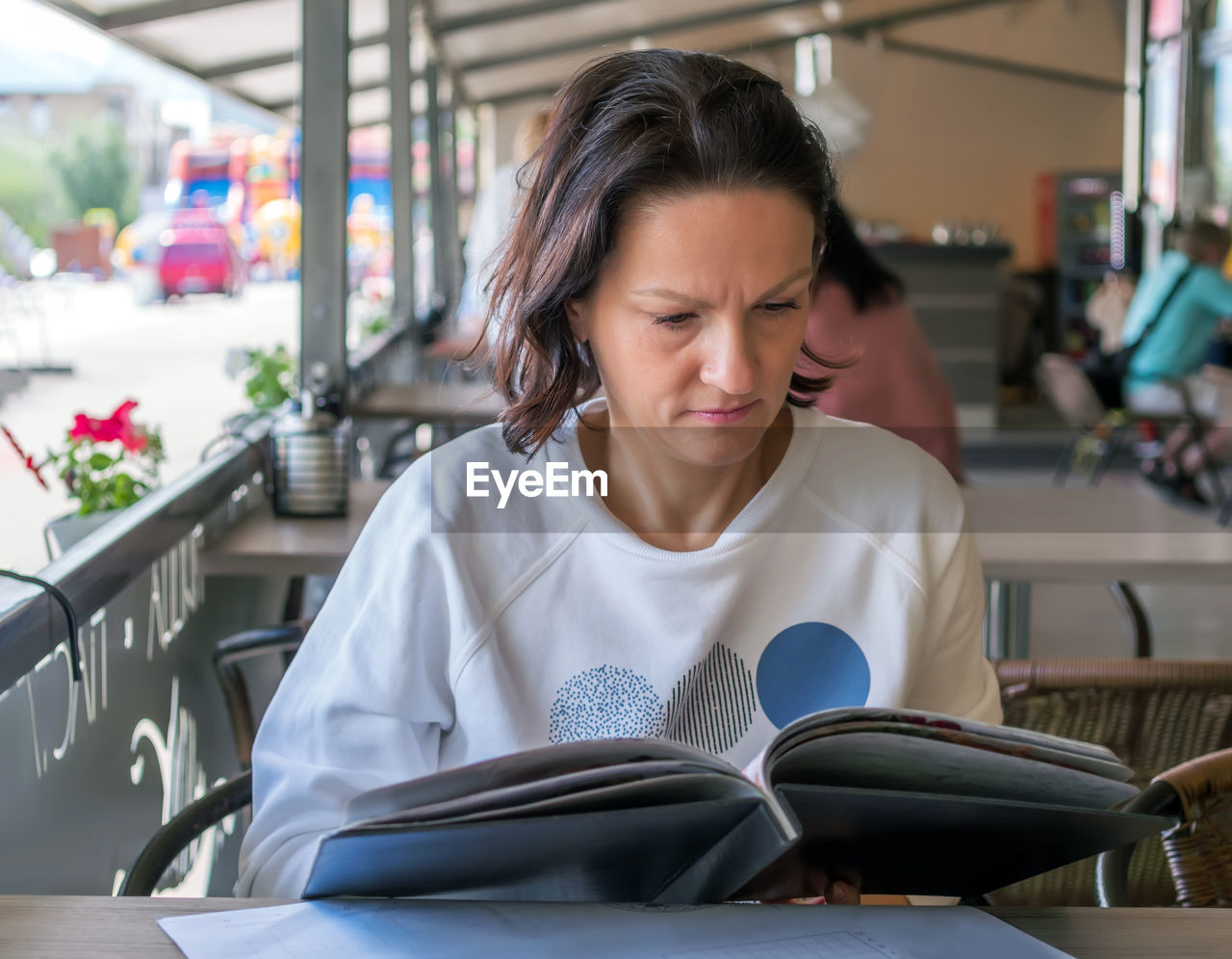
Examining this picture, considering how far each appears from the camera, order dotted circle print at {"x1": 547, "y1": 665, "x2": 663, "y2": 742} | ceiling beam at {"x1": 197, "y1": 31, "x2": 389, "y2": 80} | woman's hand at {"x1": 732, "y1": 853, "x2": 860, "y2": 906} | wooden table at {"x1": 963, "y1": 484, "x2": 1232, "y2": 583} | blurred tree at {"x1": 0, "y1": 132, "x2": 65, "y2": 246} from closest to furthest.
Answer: woman's hand at {"x1": 732, "y1": 853, "x2": 860, "y2": 906} < dotted circle print at {"x1": 547, "y1": 665, "x2": 663, "y2": 742} < blurred tree at {"x1": 0, "y1": 132, "x2": 65, "y2": 246} < wooden table at {"x1": 963, "y1": 484, "x2": 1232, "y2": 583} < ceiling beam at {"x1": 197, "y1": 31, "x2": 389, "y2": 80}

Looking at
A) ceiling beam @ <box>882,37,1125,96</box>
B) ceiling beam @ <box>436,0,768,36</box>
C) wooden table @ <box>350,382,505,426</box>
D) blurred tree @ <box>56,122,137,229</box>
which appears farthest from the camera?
ceiling beam @ <box>882,37,1125,96</box>

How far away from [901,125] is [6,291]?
11.7 meters

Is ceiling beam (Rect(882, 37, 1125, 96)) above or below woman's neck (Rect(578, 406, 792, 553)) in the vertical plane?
above

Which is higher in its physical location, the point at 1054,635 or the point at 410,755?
the point at 410,755

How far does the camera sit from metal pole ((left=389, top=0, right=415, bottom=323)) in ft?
18.4

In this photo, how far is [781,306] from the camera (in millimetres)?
1122

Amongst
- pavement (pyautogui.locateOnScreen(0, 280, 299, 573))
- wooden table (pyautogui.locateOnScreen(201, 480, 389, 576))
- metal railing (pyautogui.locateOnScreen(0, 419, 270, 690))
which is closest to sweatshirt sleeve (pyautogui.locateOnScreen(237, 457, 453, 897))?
metal railing (pyautogui.locateOnScreen(0, 419, 270, 690))

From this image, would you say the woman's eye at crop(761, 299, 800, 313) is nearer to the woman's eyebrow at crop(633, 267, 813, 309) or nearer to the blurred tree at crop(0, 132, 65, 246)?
the woman's eyebrow at crop(633, 267, 813, 309)

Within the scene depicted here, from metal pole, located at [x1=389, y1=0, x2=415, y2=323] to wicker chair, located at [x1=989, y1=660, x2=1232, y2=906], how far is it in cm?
470

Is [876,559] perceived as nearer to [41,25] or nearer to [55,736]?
[55,736]

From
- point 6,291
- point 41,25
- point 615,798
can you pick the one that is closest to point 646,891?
point 615,798

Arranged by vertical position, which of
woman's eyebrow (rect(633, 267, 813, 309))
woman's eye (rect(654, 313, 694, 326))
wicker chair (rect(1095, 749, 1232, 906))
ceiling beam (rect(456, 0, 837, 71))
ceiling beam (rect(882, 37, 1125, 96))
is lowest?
wicker chair (rect(1095, 749, 1232, 906))

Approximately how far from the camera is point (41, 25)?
6.50 ft

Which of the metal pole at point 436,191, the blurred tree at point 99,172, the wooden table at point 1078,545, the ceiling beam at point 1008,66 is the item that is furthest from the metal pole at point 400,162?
the ceiling beam at point 1008,66
